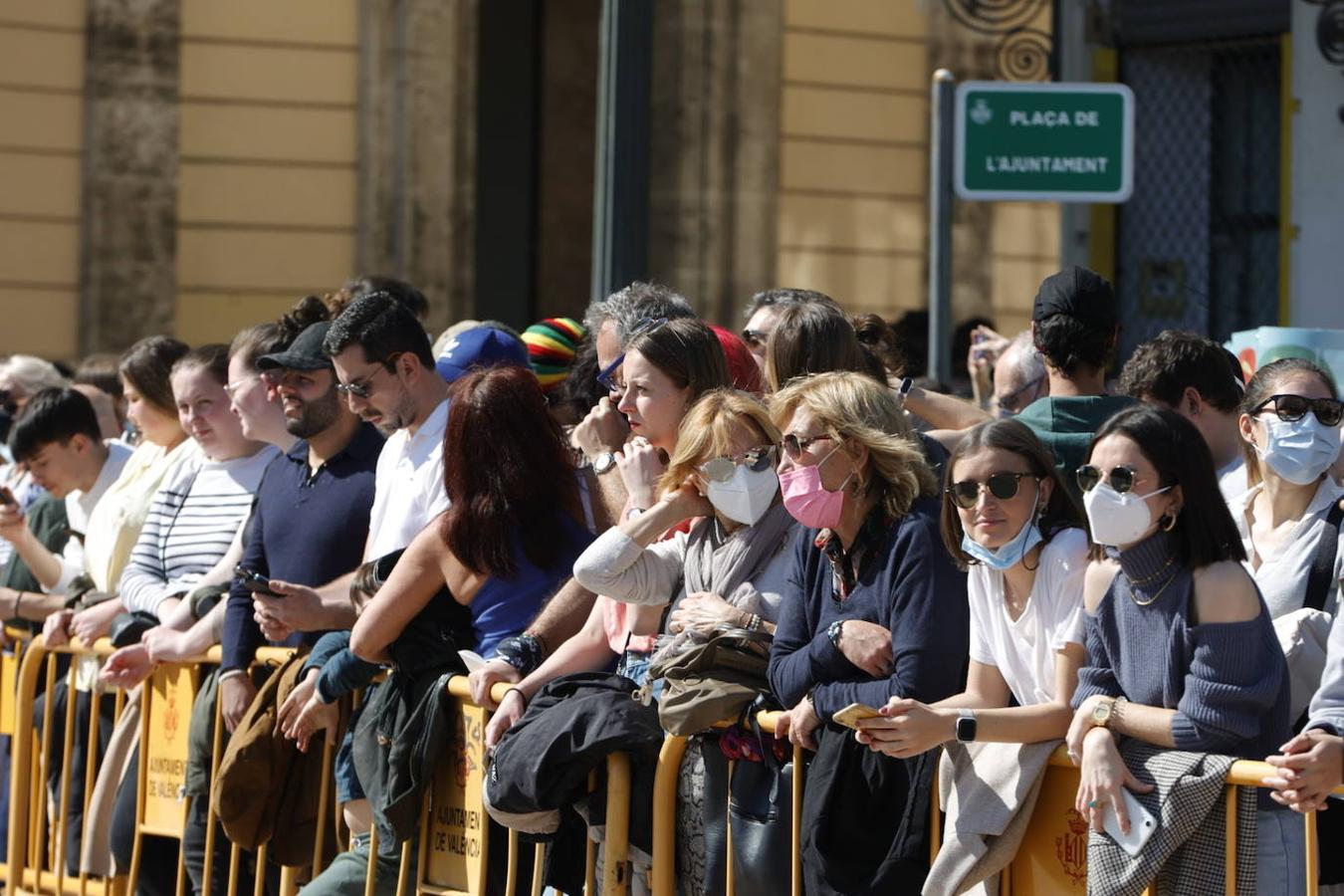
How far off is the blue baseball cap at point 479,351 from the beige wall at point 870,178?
792 cm

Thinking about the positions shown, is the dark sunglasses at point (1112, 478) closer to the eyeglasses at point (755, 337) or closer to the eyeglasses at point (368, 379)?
the eyeglasses at point (755, 337)

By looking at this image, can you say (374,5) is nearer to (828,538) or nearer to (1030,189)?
(1030,189)

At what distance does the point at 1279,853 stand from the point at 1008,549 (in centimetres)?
84

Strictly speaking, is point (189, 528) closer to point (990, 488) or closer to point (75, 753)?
point (75, 753)

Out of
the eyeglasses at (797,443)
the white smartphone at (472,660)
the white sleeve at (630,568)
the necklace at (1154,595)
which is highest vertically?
the eyeglasses at (797,443)

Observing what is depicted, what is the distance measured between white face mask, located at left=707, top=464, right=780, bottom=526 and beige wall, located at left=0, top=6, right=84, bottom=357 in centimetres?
878

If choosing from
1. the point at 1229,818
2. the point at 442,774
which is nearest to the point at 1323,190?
the point at 442,774

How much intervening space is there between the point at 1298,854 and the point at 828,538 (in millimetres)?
1306

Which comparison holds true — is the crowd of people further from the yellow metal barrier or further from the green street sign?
the green street sign

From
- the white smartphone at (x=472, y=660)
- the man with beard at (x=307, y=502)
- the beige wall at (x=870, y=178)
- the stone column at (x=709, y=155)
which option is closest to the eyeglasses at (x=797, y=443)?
the white smartphone at (x=472, y=660)

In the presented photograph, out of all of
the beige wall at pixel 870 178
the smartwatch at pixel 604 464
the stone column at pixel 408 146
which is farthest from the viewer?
the beige wall at pixel 870 178

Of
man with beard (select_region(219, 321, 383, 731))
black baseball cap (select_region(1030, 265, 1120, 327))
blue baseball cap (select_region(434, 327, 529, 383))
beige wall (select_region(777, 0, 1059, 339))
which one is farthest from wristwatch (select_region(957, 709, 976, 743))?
beige wall (select_region(777, 0, 1059, 339))

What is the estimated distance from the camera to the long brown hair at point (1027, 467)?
16.2 feet

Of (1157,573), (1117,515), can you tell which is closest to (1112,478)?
(1117,515)
